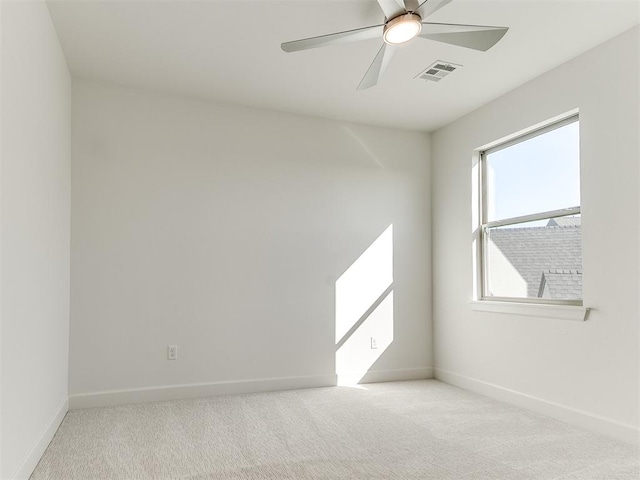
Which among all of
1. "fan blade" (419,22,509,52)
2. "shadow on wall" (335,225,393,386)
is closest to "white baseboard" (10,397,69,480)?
"shadow on wall" (335,225,393,386)

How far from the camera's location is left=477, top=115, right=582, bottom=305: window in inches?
123

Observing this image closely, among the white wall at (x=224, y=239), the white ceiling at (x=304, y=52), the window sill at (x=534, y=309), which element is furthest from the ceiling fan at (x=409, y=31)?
the window sill at (x=534, y=309)

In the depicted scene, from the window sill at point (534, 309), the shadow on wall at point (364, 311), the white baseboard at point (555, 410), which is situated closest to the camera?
the white baseboard at point (555, 410)

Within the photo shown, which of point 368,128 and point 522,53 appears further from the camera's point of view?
point 368,128

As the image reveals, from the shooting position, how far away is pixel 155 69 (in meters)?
3.20

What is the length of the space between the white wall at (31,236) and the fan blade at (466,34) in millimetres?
1922

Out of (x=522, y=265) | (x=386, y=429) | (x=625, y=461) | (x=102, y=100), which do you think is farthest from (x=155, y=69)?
(x=625, y=461)

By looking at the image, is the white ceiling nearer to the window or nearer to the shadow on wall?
the window

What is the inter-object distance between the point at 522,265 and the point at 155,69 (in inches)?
127

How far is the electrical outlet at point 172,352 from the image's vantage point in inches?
137

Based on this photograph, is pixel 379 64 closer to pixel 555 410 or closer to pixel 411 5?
pixel 411 5

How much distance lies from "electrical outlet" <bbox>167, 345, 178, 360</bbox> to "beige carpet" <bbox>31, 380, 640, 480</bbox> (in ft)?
1.16

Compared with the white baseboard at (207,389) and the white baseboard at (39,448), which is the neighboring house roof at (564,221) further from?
the white baseboard at (39,448)

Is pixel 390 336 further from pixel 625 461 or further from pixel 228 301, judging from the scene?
pixel 625 461
